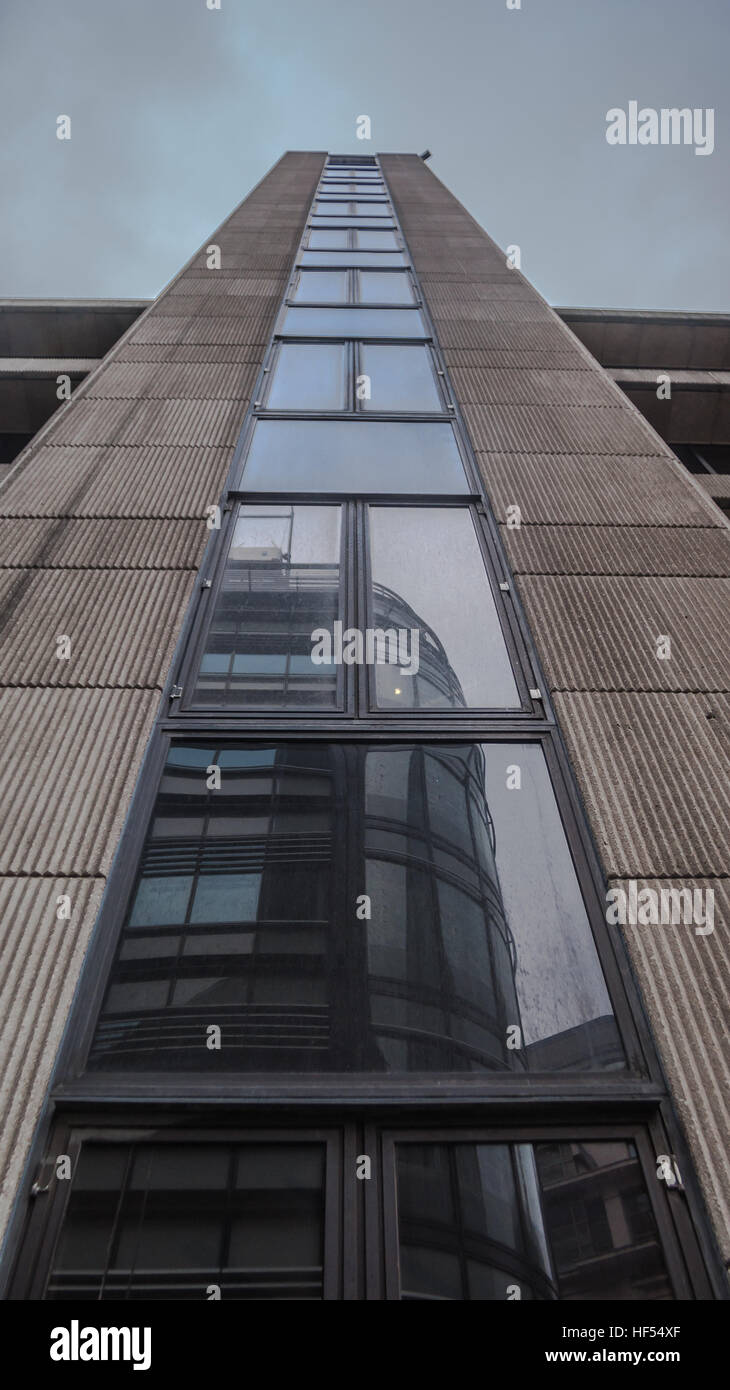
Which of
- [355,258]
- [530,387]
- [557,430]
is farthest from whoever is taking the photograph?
[355,258]

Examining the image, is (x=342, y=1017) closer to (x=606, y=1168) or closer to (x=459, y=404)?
(x=606, y=1168)

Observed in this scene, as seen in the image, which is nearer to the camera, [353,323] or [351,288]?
[353,323]

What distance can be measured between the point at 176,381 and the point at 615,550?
5.81 metres

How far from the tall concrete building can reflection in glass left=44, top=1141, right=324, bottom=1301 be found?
0.5 inches

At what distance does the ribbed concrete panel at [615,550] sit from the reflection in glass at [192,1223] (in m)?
4.64

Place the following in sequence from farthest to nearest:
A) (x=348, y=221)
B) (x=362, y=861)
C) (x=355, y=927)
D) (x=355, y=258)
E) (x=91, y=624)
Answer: (x=348, y=221) → (x=355, y=258) → (x=91, y=624) → (x=362, y=861) → (x=355, y=927)

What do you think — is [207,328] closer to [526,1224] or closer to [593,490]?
[593,490]

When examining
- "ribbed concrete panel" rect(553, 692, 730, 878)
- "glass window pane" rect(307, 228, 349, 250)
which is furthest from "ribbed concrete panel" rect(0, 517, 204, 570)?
"glass window pane" rect(307, 228, 349, 250)

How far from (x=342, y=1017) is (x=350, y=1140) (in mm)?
505

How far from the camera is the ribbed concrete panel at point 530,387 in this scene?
29.5ft

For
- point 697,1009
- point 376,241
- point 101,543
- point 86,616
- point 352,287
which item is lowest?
point 697,1009

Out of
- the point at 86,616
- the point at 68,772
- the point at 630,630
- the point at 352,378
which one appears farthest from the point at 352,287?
the point at 68,772

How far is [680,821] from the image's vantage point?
Result: 4379mm

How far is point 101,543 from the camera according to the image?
21.2ft
